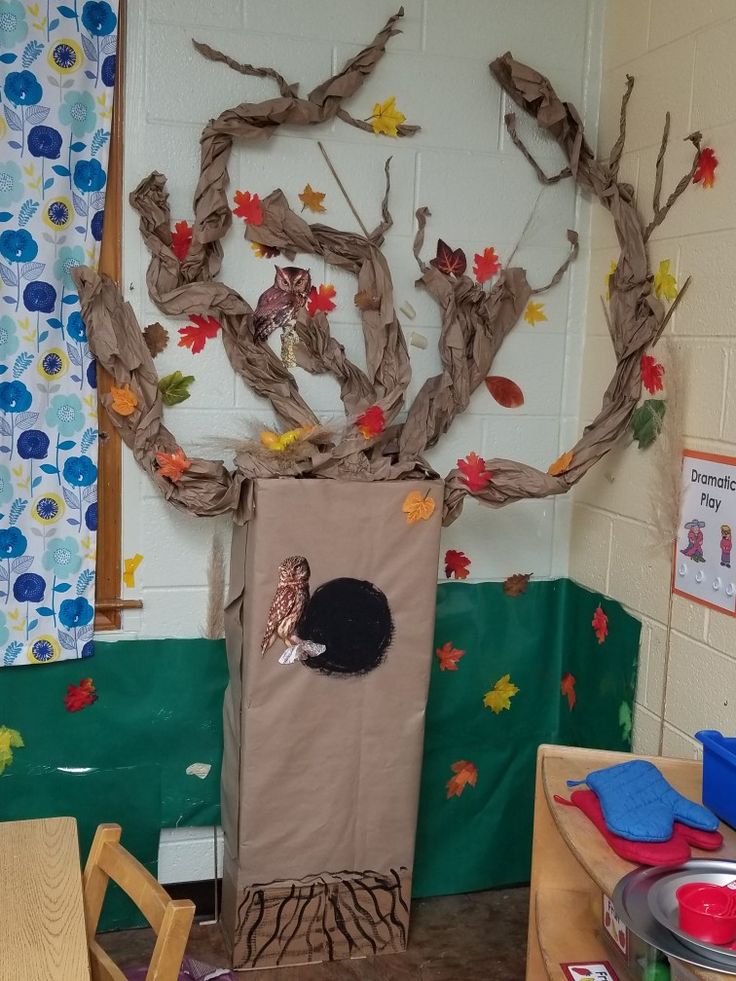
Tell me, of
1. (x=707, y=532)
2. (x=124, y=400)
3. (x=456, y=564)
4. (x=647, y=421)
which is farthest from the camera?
(x=456, y=564)

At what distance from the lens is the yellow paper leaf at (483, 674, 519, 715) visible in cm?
293

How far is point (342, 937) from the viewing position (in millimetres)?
2592

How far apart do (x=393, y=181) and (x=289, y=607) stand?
3.69 ft

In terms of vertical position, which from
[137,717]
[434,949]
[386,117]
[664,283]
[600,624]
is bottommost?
[434,949]

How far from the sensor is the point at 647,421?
253cm

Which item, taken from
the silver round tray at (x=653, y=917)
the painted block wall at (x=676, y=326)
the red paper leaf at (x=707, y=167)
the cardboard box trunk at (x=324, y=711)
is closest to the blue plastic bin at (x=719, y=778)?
the silver round tray at (x=653, y=917)

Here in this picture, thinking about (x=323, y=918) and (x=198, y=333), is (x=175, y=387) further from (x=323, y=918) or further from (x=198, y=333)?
(x=323, y=918)

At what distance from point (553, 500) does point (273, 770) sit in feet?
3.58

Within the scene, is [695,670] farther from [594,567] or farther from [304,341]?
[304,341]

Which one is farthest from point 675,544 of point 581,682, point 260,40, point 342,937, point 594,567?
point 260,40

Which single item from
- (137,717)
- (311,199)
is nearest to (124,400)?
(311,199)

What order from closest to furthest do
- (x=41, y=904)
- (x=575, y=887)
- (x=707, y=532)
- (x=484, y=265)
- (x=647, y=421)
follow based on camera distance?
(x=41, y=904)
(x=575, y=887)
(x=707, y=532)
(x=647, y=421)
(x=484, y=265)

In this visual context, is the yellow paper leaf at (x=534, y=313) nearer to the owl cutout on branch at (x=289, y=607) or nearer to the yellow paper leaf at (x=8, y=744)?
the owl cutout on branch at (x=289, y=607)

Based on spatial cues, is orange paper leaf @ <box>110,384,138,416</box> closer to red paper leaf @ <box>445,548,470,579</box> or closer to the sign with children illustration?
red paper leaf @ <box>445,548,470,579</box>
